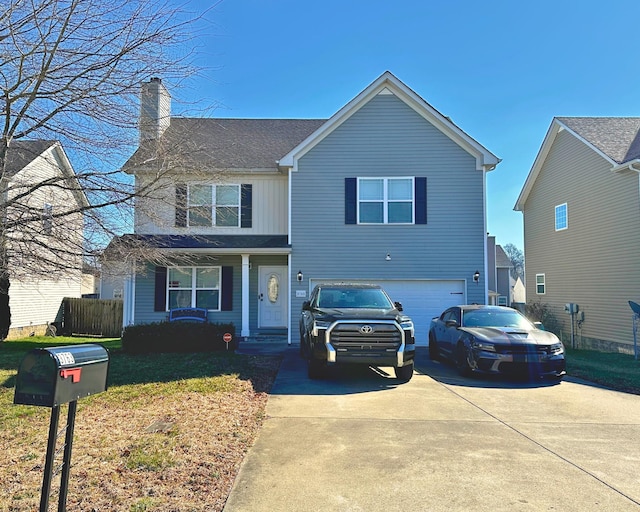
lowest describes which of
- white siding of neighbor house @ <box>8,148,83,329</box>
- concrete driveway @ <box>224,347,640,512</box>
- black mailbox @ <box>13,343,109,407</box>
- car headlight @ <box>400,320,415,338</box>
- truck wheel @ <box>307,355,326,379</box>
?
concrete driveway @ <box>224,347,640,512</box>

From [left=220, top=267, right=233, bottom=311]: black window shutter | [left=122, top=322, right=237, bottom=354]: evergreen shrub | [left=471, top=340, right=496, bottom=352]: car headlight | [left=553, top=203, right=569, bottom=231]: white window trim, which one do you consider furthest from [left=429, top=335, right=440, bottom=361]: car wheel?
[left=553, top=203, right=569, bottom=231]: white window trim

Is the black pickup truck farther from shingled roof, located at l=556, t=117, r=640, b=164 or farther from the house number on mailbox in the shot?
shingled roof, located at l=556, t=117, r=640, b=164

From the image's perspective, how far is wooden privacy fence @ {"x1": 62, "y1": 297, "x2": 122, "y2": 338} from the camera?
1884cm

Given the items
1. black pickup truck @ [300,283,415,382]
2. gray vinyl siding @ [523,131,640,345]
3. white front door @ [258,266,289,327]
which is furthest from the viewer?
white front door @ [258,266,289,327]

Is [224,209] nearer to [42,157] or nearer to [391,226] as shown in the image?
[391,226]

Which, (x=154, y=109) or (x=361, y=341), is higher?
(x=154, y=109)

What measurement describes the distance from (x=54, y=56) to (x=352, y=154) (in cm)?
920

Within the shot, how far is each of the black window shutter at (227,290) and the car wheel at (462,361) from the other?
760 centimetres

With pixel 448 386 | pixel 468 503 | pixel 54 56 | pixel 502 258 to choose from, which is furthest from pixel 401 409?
pixel 502 258

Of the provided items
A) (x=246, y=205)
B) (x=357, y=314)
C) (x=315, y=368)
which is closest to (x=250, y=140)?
(x=246, y=205)

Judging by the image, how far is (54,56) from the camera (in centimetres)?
667

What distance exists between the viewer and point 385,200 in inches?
572

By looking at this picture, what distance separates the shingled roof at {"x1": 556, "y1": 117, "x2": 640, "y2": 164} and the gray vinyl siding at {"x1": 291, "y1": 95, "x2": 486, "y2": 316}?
466 cm

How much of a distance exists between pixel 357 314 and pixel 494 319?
353 centimetres
